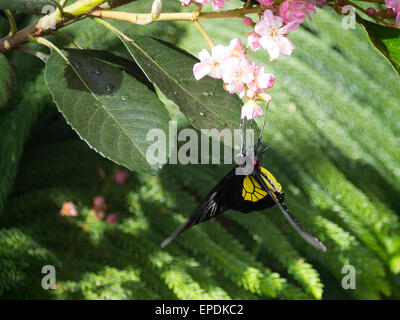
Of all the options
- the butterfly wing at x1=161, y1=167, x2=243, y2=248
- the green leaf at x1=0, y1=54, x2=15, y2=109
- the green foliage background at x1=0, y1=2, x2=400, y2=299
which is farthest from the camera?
the green foliage background at x1=0, y1=2, x2=400, y2=299

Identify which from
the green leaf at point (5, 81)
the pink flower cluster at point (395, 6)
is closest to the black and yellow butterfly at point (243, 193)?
the pink flower cluster at point (395, 6)

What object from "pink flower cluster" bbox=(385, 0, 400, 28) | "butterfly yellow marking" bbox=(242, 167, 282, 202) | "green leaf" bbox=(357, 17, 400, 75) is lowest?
"butterfly yellow marking" bbox=(242, 167, 282, 202)

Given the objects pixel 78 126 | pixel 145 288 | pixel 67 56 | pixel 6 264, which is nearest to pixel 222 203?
pixel 78 126

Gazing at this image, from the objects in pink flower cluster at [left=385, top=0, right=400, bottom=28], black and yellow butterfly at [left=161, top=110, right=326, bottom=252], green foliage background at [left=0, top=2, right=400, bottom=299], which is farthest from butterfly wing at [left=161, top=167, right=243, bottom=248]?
green foliage background at [left=0, top=2, right=400, bottom=299]

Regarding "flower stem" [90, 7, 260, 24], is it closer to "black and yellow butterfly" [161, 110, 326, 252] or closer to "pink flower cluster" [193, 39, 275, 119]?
"pink flower cluster" [193, 39, 275, 119]

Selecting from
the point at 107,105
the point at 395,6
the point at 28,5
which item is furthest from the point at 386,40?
the point at 28,5

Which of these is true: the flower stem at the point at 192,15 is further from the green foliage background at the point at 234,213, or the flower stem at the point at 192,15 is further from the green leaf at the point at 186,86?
the green foliage background at the point at 234,213
